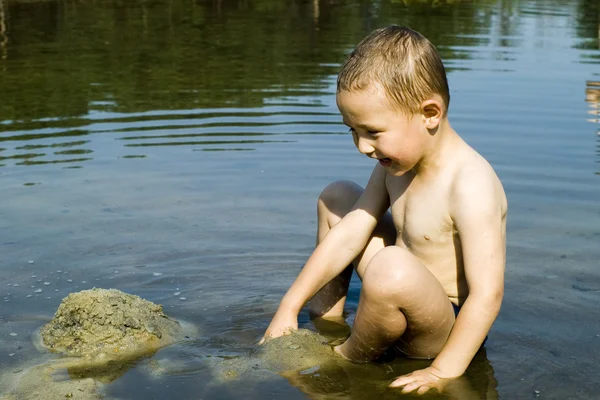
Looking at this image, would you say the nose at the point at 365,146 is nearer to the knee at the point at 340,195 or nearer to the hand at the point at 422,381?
the knee at the point at 340,195

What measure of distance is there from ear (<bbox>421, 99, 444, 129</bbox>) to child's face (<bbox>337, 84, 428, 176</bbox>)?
2 cm

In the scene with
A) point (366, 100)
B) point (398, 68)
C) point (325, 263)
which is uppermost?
point (398, 68)

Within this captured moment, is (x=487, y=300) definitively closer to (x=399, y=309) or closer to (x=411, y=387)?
(x=399, y=309)

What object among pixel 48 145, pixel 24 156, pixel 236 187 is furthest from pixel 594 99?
pixel 24 156

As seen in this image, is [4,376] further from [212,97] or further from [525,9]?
[525,9]

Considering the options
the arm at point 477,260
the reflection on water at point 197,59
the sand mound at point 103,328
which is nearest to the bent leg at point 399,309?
the arm at point 477,260

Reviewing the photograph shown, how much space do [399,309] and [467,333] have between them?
0.89 ft

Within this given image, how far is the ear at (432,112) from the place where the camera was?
341cm

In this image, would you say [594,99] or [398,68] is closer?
[398,68]

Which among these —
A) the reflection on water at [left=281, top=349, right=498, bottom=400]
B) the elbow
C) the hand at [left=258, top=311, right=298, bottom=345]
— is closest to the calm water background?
the reflection on water at [left=281, top=349, right=498, bottom=400]

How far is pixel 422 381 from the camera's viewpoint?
338cm

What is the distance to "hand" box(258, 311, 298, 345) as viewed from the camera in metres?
3.83

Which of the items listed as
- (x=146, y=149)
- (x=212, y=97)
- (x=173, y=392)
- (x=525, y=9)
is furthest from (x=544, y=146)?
(x=525, y=9)

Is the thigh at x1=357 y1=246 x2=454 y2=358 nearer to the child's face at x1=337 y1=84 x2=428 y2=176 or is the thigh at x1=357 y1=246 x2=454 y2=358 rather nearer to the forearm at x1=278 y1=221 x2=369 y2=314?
the child's face at x1=337 y1=84 x2=428 y2=176
